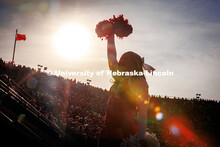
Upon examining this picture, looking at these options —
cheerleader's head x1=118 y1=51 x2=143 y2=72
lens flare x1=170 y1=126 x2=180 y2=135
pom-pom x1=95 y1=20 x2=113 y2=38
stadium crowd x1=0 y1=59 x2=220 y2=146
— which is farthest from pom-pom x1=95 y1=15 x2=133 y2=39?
lens flare x1=170 y1=126 x2=180 y2=135

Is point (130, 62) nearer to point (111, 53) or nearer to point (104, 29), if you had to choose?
point (111, 53)

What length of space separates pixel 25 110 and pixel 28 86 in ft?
30.9

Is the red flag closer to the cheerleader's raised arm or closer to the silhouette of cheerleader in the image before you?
the cheerleader's raised arm

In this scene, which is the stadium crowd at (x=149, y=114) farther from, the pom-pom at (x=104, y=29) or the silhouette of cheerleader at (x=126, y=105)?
the silhouette of cheerleader at (x=126, y=105)

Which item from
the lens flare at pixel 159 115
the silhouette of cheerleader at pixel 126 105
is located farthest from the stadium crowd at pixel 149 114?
the silhouette of cheerleader at pixel 126 105

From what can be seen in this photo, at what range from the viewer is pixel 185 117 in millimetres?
10500

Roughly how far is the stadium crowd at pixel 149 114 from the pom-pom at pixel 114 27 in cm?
442

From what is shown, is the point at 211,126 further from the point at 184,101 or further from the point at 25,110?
the point at 25,110

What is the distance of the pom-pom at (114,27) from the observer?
6.96 feet

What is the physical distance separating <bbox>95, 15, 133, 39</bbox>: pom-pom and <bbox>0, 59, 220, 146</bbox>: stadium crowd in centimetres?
442

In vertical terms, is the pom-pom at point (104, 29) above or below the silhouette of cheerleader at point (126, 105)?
above

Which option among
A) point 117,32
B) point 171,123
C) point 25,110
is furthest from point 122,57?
point 171,123

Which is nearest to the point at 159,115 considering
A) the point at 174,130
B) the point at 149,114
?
the point at 149,114

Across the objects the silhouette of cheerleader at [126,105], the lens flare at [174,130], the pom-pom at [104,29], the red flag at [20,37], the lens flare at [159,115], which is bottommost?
the lens flare at [174,130]
